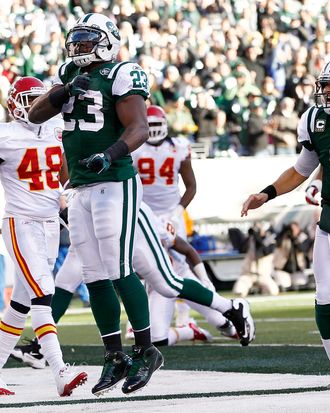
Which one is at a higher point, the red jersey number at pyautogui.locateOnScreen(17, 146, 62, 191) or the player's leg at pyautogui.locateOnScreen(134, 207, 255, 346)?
the red jersey number at pyautogui.locateOnScreen(17, 146, 62, 191)

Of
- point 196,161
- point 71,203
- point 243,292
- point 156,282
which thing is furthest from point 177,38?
point 71,203

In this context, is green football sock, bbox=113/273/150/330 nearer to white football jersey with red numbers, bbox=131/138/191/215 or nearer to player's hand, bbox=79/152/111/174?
player's hand, bbox=79/152/111/174

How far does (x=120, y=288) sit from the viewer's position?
6031 mm

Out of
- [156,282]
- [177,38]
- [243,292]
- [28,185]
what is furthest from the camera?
[177,38]

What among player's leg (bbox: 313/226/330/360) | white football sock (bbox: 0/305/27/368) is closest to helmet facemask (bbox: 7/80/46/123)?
white football sock (bbox: 0/305/27/368)

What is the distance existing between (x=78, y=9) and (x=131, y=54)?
119 cm

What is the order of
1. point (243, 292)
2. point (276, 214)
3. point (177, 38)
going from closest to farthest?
point (243, 292)
point (276, 214)
point (177, 38)

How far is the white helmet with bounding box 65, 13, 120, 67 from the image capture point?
6.05 meters

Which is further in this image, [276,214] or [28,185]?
[276,214]

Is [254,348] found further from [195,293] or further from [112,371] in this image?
[112,371]

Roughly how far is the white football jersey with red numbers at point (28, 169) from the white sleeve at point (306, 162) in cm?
139

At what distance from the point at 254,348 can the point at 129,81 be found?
3349 mm

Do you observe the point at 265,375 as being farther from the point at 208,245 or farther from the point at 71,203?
the point at 208,245

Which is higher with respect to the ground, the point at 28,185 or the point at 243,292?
the point at 28,185
